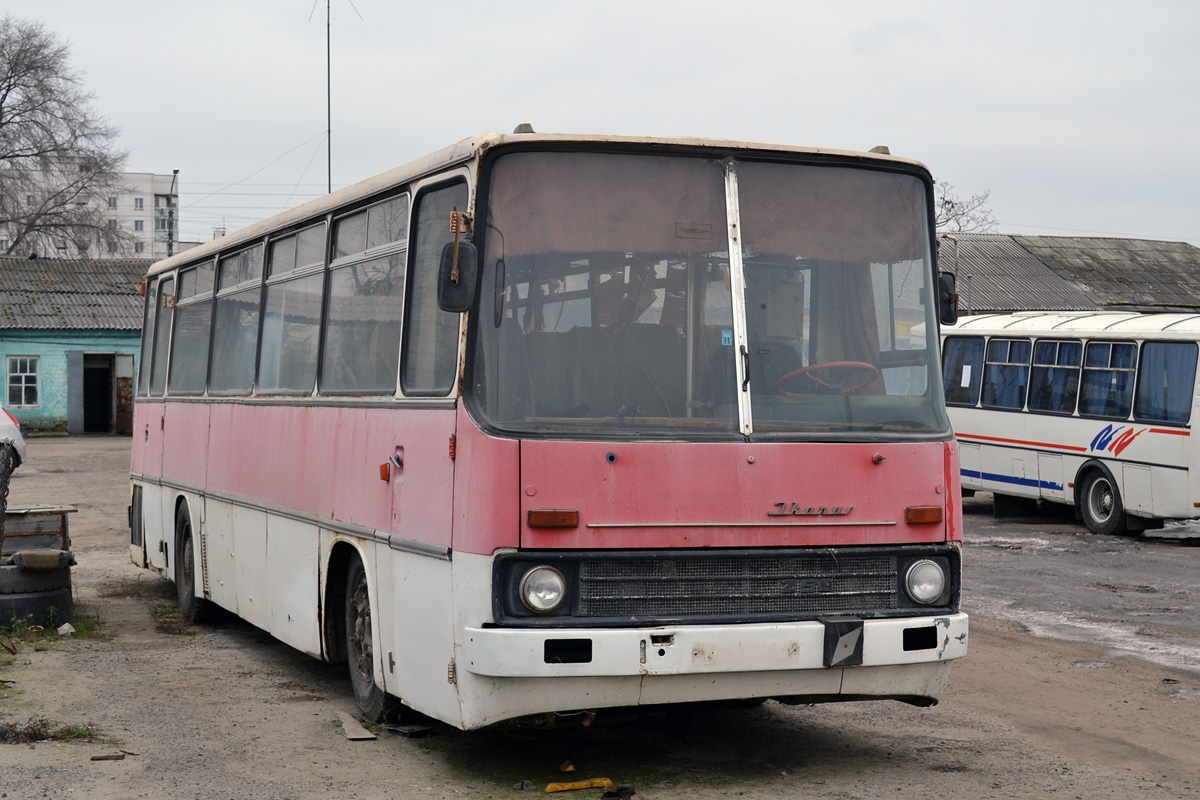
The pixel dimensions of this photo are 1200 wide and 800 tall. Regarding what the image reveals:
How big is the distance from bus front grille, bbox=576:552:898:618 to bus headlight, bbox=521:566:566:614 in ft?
0.33

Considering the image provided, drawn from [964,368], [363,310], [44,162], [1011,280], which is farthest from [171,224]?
[363,310]

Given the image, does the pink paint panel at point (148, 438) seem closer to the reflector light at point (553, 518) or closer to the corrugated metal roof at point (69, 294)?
the reflector light at point (553, 518)

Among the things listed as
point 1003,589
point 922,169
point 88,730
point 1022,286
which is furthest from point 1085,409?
point 1022,286

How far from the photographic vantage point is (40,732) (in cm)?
746

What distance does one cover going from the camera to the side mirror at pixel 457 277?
6051 mm

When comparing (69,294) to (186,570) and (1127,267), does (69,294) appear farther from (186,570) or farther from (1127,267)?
(186,570)

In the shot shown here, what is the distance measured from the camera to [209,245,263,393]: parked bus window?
9945 mm

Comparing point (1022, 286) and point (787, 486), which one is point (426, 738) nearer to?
point (787, 486)

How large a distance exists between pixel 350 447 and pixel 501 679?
2.07 m

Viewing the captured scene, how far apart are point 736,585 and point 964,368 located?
1725cm

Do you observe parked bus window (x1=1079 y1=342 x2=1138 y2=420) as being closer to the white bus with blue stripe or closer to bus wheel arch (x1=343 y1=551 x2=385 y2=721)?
the white bus with blue stripe

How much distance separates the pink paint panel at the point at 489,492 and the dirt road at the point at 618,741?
110 centimetres

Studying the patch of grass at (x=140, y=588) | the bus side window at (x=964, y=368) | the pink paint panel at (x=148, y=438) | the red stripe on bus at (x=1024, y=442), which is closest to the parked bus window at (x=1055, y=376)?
the red stripe on bus at (x=1024, y=442)

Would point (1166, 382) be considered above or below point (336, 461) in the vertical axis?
above
